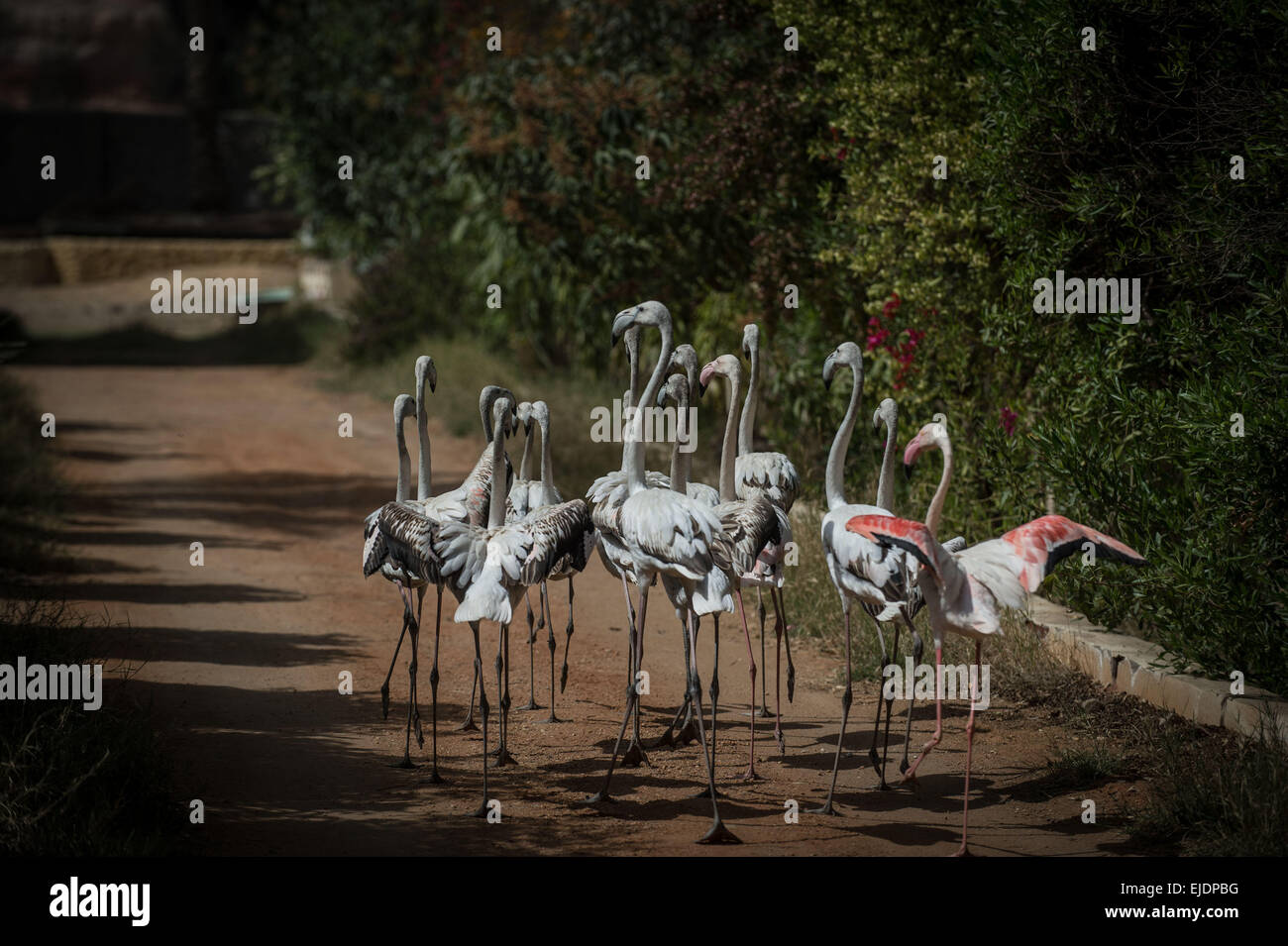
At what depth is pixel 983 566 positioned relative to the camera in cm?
572

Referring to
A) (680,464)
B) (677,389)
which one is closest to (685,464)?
(680,464)

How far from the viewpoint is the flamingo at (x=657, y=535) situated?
5.74 metres

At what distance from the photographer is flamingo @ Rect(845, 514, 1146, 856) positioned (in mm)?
5539

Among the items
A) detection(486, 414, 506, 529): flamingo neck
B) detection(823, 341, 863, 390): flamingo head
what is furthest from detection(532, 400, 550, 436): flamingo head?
detection(823, 341, 863, 390): flamingo head

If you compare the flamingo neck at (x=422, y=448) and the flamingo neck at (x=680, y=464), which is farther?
the flamingo neck at (x=422, y=448)

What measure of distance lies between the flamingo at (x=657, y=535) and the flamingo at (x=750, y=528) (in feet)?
1.11

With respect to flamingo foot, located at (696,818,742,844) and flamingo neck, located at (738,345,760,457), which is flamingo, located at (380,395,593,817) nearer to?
flamingo foot, located at (696,818,742,844)

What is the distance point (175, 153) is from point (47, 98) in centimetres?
687

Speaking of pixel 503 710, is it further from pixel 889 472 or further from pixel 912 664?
pixel 889 472

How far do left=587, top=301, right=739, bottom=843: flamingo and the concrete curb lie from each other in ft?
8.42

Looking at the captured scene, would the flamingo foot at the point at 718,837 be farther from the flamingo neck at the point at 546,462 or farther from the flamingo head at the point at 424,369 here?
the flamingo head at the point at 424,369

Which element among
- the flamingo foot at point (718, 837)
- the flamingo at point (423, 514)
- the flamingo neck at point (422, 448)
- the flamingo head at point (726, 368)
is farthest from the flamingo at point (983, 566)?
the flamingo neck at point (422, 448)

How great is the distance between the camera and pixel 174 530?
471 inches

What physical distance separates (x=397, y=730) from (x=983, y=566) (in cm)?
325
